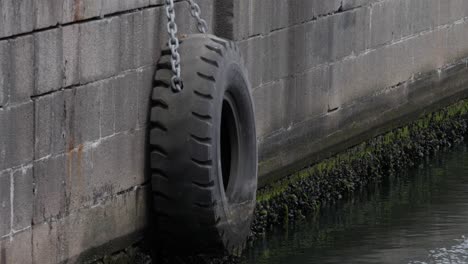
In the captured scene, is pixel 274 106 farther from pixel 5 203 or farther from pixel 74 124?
pixel 5 203

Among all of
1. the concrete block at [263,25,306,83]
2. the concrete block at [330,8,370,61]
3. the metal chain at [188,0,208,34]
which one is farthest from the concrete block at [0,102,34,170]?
the concrete block at [330,8,370,61]

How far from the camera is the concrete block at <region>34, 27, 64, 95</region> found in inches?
271

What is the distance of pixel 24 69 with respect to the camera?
677 cm

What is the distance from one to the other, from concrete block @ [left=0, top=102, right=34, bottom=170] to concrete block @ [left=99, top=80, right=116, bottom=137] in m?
0.71

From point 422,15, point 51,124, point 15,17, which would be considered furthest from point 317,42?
point 15,17

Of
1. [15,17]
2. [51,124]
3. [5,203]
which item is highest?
[15,17]

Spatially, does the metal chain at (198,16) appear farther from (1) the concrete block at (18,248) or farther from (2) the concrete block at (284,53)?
(1) the concrete block at (18,248)

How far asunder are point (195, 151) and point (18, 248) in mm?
1294

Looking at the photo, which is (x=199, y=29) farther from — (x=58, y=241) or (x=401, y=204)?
(x=401, y=204)

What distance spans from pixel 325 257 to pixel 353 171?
2.19m

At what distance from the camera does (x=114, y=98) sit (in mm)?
7645

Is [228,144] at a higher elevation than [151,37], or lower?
lower

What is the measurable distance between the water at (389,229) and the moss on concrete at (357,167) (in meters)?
0.11

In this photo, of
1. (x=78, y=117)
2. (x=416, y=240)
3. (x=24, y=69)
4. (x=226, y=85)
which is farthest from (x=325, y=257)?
(x=24, y=69)
